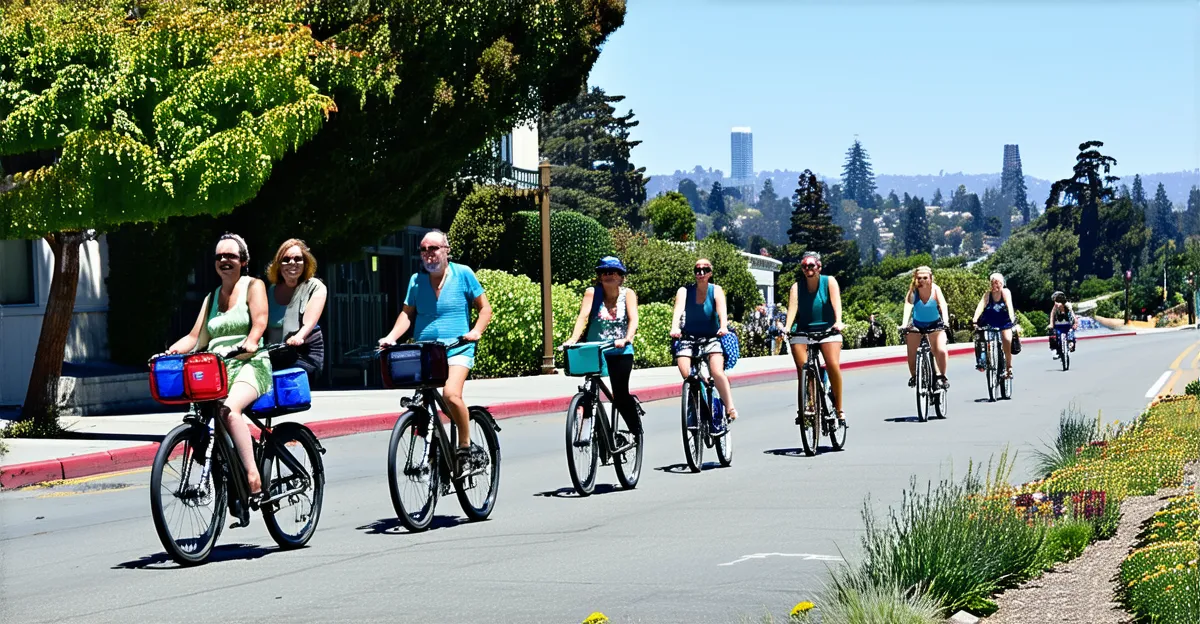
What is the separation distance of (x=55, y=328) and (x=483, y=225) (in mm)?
17344

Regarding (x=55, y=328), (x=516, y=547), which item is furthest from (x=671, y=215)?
(x=516, y=547)

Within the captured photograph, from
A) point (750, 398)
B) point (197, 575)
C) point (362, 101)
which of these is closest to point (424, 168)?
point (362, 101)

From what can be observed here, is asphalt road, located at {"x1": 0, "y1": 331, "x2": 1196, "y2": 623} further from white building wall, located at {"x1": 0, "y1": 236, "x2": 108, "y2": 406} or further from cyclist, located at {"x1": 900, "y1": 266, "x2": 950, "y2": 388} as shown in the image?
white building wall, located at {"x1": 0, "y1": 236, "x2": 108, "y2": 406}

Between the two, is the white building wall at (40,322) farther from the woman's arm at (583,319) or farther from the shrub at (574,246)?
the shrub at (574,246)

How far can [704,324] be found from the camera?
12.9 metres

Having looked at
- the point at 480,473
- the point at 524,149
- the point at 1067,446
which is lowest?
the point at 1067,446

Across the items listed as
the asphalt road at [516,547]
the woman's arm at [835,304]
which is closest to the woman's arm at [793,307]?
the woman's arm at [835,304]

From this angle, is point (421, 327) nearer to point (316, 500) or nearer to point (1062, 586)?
point (316, 500)

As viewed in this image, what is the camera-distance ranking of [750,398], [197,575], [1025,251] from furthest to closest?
[1025,251], [750,398], [197,575]

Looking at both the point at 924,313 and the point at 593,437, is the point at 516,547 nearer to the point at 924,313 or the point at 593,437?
the point at 593,437

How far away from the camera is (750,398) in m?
24.4

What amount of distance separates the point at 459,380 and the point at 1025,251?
108 m

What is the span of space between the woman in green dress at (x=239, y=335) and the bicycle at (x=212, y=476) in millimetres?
74

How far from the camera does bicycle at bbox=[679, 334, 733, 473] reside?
1274 cm
